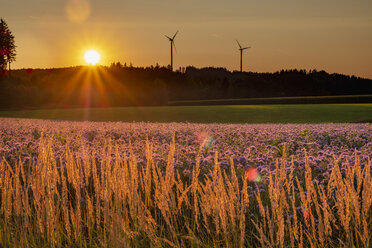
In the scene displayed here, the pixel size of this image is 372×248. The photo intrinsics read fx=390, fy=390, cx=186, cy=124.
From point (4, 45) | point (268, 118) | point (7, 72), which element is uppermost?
point (4, 45)

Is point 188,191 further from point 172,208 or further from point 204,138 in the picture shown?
point 204,138

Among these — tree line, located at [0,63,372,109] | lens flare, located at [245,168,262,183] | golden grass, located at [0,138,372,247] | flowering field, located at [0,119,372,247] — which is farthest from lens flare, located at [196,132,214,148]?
tree line, located at [0,63,372,109]

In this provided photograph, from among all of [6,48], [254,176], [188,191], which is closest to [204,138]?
[254,176]

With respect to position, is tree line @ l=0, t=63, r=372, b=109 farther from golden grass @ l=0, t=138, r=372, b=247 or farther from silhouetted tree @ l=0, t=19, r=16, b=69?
golden grass @ l=0, t=138, r=372, b=247

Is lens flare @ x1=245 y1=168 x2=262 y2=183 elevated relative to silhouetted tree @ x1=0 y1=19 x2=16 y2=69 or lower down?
lower down

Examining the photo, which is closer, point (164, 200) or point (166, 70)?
point (164, 200)

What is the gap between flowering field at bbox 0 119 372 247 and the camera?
141 inches

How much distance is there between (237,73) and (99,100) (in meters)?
120

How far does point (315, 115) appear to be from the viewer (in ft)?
103

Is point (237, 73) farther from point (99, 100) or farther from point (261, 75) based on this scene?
point (99, 100)

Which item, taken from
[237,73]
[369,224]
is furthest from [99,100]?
[237,73]

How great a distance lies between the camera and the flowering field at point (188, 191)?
3.57 meters

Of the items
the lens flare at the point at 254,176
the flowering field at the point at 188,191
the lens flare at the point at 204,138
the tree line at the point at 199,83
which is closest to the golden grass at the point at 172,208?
the flowering field at the point at 188,191

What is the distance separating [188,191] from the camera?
639cm
